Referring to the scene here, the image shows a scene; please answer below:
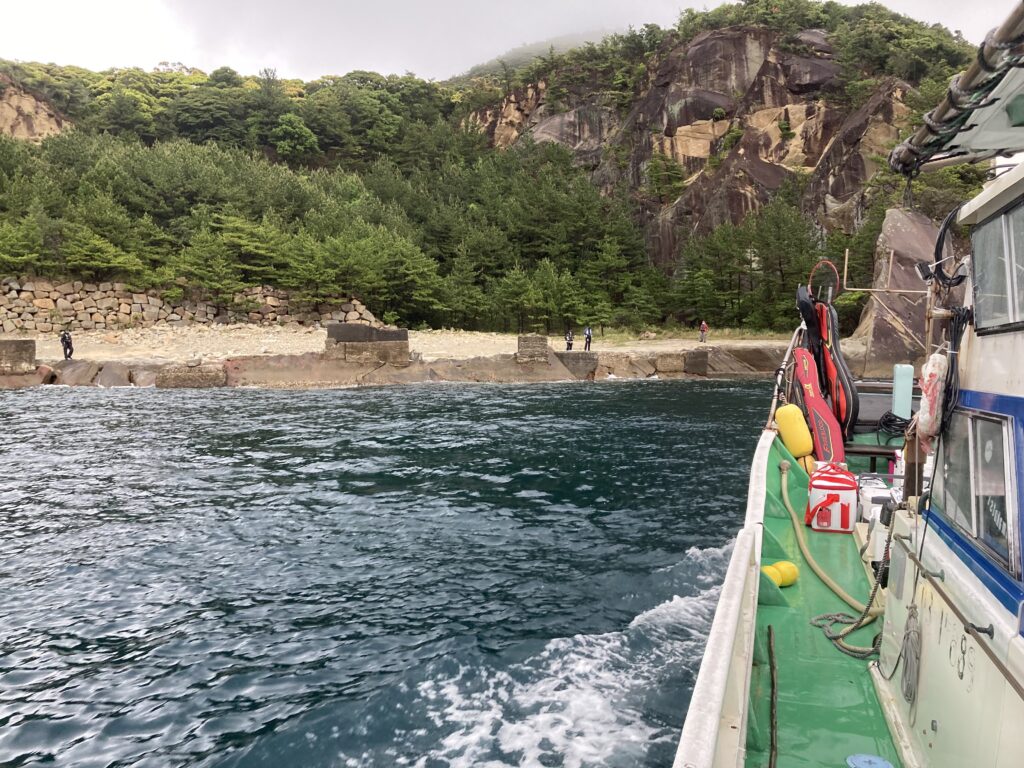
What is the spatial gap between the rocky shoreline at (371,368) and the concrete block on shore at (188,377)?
0.12ft

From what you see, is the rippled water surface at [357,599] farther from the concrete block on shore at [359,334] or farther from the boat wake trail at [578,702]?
the concrete block on shore at [359,334]

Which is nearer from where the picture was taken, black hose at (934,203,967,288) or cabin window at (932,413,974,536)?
cabin window at (932,413,974,536)

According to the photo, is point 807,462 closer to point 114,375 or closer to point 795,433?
point 795,433

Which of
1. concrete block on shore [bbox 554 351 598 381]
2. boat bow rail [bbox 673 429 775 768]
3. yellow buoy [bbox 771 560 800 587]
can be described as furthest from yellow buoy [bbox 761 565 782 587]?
concrete block on shore [bbox 554 351 598 381]

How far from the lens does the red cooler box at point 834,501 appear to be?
6.84 metres

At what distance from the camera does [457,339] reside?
1470 inches

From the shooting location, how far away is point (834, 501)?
6.93 metres

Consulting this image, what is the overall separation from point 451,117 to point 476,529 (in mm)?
78395

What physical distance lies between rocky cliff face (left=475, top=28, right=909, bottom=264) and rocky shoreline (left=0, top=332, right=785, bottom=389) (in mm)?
19144

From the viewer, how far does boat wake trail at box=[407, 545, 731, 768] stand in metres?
4.86

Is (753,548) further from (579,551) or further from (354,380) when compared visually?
(354,380)

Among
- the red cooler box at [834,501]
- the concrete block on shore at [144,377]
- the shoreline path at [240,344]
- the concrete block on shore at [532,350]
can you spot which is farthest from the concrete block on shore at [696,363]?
the red cooler box at [834,501]

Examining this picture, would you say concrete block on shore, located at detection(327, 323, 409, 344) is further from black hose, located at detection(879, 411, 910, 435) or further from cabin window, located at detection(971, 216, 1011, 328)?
cabin window, located at detection(971, 216, 1011, 328)

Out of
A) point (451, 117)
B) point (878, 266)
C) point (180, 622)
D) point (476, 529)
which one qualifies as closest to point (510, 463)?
point (476, 529)
